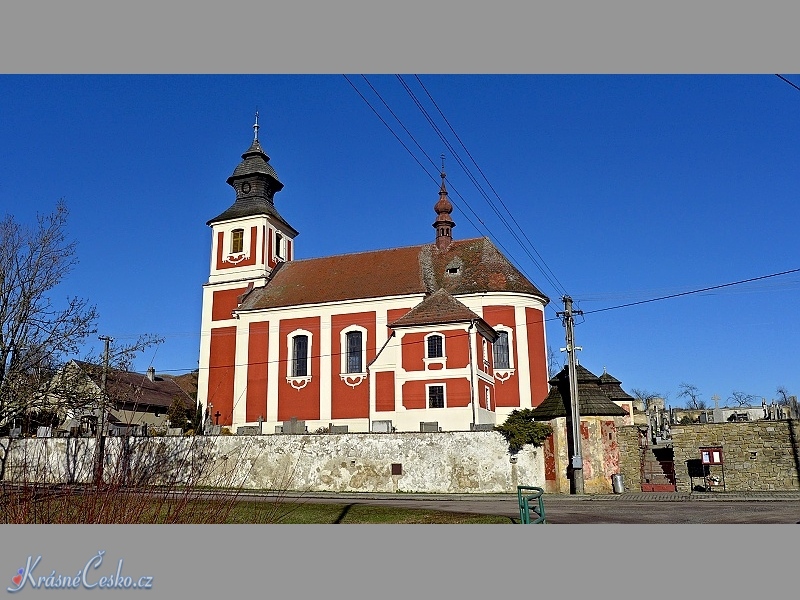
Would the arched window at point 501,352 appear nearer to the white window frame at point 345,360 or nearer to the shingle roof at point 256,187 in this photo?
the white window frame at point 345,360

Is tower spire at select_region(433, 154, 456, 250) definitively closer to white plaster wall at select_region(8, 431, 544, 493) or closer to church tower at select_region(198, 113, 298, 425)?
church tower at select_region(198, 113, 298, 425)

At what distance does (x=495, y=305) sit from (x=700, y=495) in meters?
15.8

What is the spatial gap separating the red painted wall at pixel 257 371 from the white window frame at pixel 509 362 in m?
13.6

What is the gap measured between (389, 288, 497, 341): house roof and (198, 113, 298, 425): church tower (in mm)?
13011

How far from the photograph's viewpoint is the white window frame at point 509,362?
33406 mm

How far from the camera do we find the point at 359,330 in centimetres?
3647

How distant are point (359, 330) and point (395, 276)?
12.9 feet

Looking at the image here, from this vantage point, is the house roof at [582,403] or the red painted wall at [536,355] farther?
the red painted wall at [536,355]

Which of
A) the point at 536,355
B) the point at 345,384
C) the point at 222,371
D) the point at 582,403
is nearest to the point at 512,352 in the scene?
the point at 536,355

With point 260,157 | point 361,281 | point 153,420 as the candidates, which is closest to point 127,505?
point 361,281

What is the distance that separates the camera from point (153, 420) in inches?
1973

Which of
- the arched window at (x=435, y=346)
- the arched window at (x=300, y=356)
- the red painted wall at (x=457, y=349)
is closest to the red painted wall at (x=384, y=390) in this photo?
the arched window at (x=435, y=346)

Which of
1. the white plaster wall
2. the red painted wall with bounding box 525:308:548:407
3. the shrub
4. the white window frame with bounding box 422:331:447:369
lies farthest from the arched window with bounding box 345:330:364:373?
the shrub

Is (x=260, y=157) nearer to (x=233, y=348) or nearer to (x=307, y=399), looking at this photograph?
(x=233, y=348)
